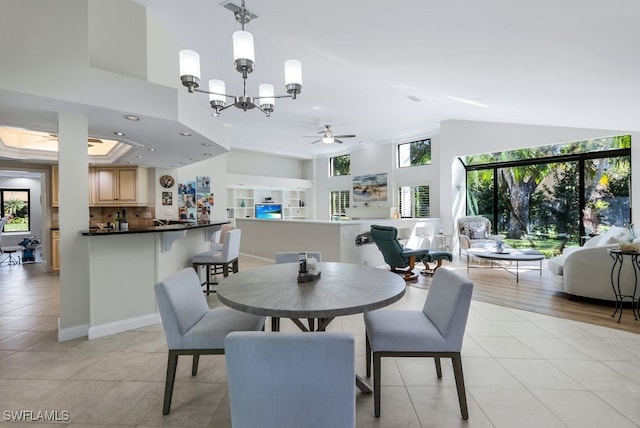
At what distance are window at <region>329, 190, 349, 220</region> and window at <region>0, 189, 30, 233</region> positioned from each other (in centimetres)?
949

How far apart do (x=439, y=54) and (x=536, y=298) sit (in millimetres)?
3421

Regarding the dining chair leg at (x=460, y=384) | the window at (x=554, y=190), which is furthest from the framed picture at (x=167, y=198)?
the window at (x=554, y=190)

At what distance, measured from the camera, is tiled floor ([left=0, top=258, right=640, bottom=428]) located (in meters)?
1.86

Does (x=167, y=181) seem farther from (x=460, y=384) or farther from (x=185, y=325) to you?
(x=460, y=384)

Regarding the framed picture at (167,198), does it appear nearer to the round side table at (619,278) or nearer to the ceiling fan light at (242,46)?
the ceiling fan light at (242,46)

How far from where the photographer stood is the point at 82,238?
10.1 feet

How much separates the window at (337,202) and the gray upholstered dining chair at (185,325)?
9.19m

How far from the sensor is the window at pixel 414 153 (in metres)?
8.66

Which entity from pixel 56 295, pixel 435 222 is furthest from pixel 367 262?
pixel 56 295

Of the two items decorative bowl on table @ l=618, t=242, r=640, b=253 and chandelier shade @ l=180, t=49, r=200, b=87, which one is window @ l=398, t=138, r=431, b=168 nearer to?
decorative bowl on table @ l=618, t=242, r=640, b=253

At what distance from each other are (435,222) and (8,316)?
7667 mm

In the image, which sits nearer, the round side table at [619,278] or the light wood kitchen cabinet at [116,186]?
the round side table at [619,278]

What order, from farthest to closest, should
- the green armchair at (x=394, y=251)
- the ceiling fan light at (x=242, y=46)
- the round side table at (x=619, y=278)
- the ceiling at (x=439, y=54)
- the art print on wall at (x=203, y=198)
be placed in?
the art print on wall at (x=203, y=198) → the green armchair at (x=394, y=251) → the round side table at (x=619, y=278) → the ceiling fan light at (x=242, y=46) → the ceiling at (x=439, y=54)

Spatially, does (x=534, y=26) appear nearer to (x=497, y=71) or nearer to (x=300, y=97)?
(x=497, y=71)
